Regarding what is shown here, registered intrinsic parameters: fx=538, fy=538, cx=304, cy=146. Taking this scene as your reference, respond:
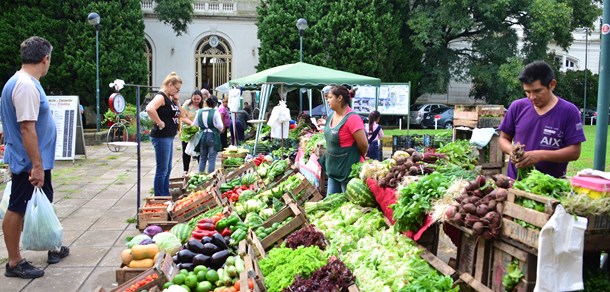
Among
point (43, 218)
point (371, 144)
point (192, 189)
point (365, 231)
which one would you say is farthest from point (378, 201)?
point (371, 144)

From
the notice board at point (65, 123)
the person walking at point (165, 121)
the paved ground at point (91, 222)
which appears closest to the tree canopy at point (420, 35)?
the paved ground at point (91, 222)

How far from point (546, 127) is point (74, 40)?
24377mm

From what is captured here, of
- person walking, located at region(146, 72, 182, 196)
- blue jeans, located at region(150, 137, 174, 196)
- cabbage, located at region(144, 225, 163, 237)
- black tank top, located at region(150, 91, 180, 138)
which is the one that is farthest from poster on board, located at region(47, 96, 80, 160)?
cabbage, located at region(144, 225, 163, 237)

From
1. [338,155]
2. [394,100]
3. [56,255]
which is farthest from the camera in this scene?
[394,100]

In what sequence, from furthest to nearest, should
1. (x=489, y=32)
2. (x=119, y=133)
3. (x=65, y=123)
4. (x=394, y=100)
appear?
(x=489, y=32) → (x=119, y=133) → (x=394, y=100) → (x=65, y=123)

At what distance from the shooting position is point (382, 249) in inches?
177

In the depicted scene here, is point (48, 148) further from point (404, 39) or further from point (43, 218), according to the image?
point (404, 39)

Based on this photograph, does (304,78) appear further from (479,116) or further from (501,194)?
(501,194)

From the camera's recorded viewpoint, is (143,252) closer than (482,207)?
No

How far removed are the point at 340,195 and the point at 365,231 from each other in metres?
1.15

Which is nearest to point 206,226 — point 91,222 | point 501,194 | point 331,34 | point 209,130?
point 91,222

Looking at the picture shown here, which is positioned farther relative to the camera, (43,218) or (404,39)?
(404,39)

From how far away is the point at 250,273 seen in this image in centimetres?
393

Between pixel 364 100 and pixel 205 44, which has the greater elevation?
pixel 205 44
